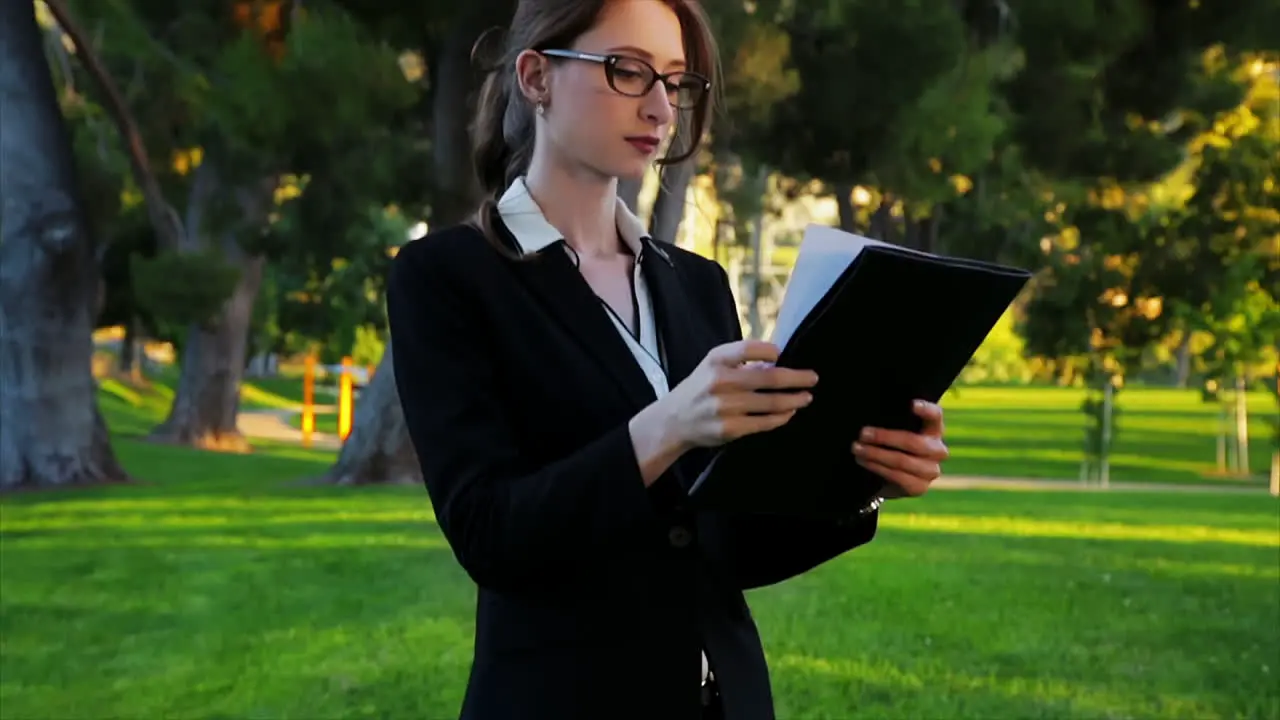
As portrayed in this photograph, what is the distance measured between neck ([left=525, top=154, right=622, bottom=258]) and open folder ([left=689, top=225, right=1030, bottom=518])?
0.31m

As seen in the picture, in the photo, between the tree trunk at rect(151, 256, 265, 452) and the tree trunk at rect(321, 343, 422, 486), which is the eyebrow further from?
the tree trunk at rect(151, 256, 265, 452)

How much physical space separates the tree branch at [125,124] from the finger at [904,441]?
12.5m

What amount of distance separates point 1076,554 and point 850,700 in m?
4.57

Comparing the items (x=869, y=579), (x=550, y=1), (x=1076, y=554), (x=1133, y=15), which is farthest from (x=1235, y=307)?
(x=550, y=1)

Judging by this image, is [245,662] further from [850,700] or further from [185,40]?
[185,40]

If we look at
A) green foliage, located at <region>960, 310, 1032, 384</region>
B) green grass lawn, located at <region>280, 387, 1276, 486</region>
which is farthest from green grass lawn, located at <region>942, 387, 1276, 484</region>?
green foliage, located at <region>960, 310, 1032, 384</region>

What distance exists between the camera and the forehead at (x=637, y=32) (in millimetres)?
1640

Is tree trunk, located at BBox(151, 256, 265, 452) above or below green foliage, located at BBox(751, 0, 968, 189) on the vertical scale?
below

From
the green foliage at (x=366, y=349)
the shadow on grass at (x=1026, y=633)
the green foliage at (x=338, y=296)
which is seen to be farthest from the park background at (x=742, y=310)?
the green foliage at (x=366, y=349)

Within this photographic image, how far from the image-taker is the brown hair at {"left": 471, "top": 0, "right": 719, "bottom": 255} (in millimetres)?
1652

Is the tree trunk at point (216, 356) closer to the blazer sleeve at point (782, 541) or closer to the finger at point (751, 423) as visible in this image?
the blazer sleeve at point (782, 541)

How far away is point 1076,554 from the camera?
30.9 ft

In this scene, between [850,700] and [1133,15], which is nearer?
[850,700]

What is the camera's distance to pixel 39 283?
12500mm
